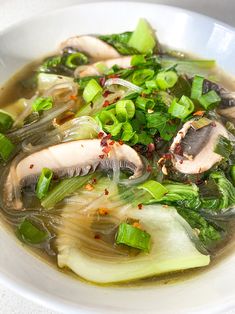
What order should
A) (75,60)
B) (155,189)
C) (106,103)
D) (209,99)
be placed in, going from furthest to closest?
(75,60)
(209,99)
(106,103)
(155,189)

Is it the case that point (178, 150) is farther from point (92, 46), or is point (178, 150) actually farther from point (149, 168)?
point (92, 46)

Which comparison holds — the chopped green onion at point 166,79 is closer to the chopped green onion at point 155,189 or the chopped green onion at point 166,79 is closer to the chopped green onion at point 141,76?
the chopped green onion at point 141,76

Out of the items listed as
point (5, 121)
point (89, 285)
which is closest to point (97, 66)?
point (5, 121)

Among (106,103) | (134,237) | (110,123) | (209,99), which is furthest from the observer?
(209,99)

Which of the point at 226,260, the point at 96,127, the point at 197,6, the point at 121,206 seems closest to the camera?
the point at 226,260

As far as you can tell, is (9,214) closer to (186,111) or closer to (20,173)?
(20,173)

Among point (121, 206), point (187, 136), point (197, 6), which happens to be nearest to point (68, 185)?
point (121, 206)

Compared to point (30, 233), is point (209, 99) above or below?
above

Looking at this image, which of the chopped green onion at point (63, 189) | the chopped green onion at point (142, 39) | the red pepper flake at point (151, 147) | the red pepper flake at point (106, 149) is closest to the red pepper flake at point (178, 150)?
the red pepper flake at point (151, 147)
